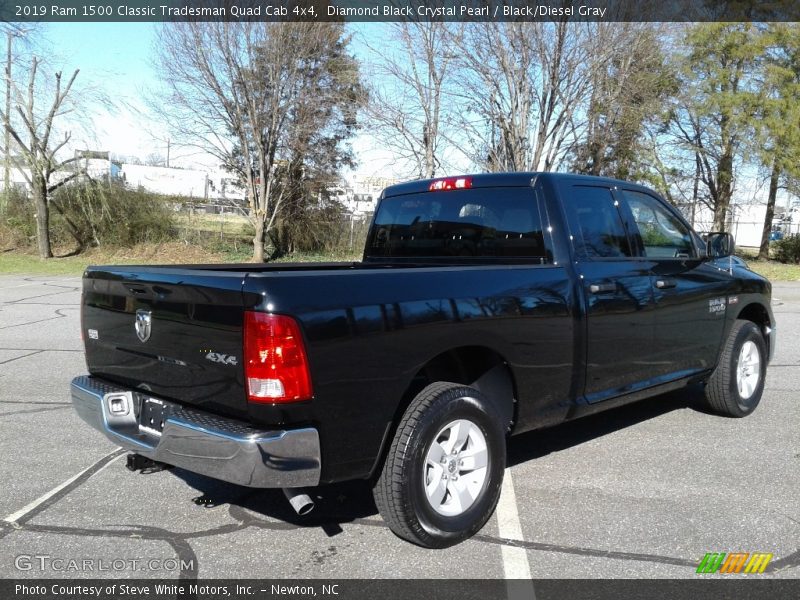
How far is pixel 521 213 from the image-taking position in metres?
4.22

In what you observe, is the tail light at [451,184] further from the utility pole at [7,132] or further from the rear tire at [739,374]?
the utility pole at [7,132]

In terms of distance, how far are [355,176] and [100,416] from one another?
958 inches

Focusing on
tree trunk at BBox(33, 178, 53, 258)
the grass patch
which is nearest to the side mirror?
the grass patch

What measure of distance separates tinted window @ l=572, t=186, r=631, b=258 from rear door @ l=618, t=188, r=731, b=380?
15cm

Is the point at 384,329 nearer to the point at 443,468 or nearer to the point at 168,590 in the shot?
A: the point at 443,468

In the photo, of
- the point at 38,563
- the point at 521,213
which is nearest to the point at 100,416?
the point at 38,563

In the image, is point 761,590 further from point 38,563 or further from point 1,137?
point 1,137

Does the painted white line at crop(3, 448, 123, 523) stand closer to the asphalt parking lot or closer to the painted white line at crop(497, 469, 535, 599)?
the asphalt parking lot

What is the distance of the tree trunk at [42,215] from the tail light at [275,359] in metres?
22.2

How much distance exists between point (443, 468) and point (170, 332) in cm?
146

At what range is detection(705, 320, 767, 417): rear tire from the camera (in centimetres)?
535

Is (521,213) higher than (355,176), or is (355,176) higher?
(355,176)

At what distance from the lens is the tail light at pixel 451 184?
454 centimetres

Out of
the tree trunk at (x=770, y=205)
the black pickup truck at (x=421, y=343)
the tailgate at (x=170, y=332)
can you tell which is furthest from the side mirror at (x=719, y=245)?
the tree trunk at (x=770, y=205)
